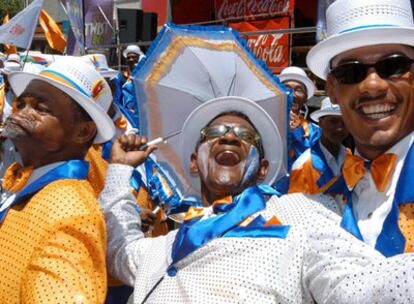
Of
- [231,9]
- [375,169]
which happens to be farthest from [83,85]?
[231,9]

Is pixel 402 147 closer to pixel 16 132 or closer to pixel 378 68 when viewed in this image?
pixel 378 68

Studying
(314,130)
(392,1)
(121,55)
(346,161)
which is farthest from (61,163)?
(121,55)

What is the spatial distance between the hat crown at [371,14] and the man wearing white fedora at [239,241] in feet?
2.17

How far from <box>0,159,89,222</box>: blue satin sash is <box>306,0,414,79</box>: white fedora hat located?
41.7 inches

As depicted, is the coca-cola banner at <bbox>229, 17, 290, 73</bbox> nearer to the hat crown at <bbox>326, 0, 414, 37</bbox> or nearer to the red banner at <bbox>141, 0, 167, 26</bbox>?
the red banner at <bbox>141, 0, 167, 26</bbox>

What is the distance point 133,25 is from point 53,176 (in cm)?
1017

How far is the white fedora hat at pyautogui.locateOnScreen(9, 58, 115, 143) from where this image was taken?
2264 mm

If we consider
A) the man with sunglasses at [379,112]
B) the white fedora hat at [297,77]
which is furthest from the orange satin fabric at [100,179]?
the white fedora hat at [297,77]

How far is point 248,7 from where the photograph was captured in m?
10.7

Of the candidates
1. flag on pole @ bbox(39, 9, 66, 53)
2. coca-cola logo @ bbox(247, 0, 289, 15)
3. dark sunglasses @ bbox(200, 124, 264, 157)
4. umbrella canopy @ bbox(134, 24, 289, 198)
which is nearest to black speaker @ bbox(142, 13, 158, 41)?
coca-cola logo @ bbox(247, 0, 289, 15)

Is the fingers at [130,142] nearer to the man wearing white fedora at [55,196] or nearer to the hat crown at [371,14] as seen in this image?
the man wearing white fedora at [55,196]

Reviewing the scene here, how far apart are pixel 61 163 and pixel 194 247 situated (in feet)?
2.18

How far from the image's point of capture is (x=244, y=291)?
185cm

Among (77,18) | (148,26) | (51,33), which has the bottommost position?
(148,26)
